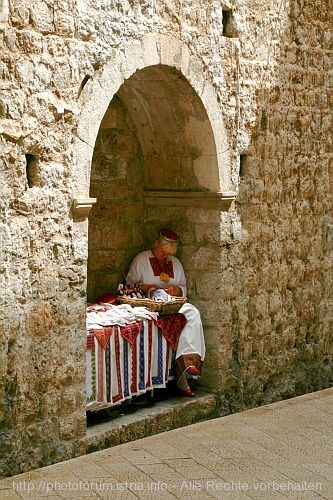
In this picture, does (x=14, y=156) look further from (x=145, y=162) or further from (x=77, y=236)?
(x=145, y=162)

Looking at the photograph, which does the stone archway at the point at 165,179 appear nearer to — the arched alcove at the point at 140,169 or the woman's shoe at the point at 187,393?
the arched alcove at the point at 140,169

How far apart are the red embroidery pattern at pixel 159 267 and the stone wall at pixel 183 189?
19cm

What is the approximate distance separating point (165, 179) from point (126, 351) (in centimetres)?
167

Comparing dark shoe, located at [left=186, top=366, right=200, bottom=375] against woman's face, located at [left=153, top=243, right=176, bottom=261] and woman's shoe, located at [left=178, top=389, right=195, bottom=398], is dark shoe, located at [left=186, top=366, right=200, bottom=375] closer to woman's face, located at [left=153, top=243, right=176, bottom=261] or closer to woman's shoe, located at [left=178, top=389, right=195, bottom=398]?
woman's shoe, located at [left=178, top=389, right=195, bottom=398]

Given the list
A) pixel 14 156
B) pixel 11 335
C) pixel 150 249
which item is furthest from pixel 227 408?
pixel 14 156

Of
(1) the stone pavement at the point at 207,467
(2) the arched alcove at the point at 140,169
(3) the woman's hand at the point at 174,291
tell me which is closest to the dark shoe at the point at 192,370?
(1) the stone pavement at the point at 207,467

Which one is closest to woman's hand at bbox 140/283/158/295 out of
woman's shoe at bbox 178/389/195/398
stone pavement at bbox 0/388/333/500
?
woman's shoe at bbox 178/389/195/398

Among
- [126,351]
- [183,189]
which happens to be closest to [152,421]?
[126,351]

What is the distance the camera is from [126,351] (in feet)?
24.5

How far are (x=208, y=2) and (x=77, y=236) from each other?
7.78 ft

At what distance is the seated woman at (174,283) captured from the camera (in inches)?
315

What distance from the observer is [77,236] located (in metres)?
6.62

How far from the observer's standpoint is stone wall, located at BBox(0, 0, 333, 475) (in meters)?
6.17

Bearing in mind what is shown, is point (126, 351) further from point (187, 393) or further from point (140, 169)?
point (140, 169)
